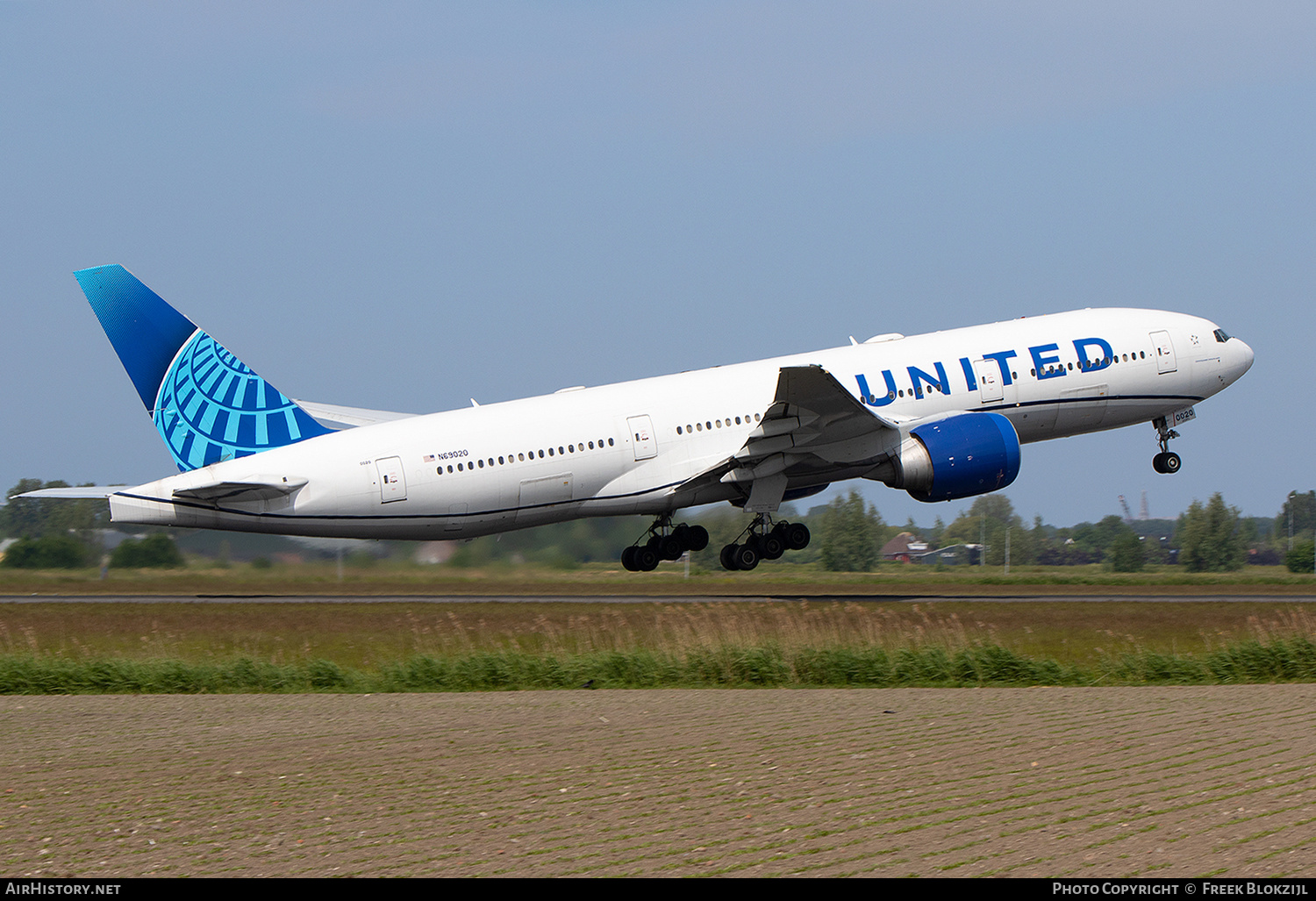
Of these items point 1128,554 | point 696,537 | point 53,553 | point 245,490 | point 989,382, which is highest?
point 989,382

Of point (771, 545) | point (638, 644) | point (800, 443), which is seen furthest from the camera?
point (771, 545)

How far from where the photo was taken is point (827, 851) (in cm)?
1099

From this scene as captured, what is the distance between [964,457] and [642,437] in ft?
28.4

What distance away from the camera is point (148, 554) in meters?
39.4

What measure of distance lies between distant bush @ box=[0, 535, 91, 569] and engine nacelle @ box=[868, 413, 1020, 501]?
967 inches

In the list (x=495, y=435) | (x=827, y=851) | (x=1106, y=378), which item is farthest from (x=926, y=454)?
(x=827, y=851)

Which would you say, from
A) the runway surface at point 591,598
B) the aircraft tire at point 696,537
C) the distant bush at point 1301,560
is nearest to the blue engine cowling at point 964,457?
the runway surface at point 591,598

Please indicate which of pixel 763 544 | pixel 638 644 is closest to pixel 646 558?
pixel 763 544

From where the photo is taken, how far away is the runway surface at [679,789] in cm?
1083

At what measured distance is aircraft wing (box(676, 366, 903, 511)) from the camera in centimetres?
3538

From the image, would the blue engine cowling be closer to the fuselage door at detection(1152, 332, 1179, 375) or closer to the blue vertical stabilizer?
the fuselage door at detection(1152, 332, 1179, 375)

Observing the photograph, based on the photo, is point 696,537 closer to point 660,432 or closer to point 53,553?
point 660,432
